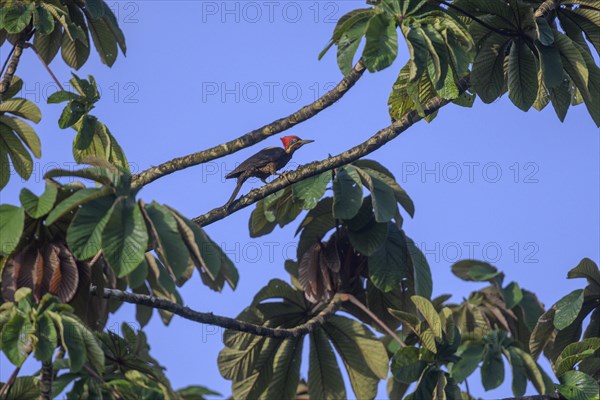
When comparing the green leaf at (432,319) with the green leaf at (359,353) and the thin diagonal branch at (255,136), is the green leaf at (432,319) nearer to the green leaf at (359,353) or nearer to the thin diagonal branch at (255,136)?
the green leaf at (359,353)

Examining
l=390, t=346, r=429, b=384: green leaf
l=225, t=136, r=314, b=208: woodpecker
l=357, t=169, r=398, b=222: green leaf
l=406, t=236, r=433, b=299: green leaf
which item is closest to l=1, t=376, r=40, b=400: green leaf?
l=390, t=346, r=429, b=384: green leaf

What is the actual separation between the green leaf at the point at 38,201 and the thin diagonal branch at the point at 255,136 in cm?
125

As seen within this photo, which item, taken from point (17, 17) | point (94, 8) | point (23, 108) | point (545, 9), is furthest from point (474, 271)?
point (17, 17)

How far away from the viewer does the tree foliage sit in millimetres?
4348

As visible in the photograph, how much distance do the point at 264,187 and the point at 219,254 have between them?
1336mm

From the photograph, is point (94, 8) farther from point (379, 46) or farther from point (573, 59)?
point (573, 59)

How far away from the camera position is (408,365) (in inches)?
209

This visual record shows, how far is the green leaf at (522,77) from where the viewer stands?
19.2 ft

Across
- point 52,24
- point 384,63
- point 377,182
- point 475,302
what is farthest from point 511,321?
point 52,24

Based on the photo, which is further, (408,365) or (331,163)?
(331,163)

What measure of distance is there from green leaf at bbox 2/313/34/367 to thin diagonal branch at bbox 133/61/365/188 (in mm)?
1526

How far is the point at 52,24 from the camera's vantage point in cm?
638

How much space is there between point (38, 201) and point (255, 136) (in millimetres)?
1803

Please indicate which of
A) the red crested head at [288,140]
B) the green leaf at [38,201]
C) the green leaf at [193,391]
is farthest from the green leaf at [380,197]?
the green leaf at [38,201]
